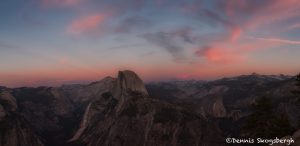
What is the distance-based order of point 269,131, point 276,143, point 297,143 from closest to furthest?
1. point 297,143
2. point 276,143
3. point 269,131

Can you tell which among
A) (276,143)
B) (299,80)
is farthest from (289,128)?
(276,143)

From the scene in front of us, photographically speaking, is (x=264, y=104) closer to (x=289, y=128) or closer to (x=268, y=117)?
(x=268, y=117)

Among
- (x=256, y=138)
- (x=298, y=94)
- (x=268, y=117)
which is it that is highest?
(x=298, y=94)

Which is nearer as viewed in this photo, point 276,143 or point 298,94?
point 276,143

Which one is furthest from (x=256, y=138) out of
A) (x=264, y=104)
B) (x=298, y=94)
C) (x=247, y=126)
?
(x=298, y=94)

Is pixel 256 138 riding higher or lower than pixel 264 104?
lower

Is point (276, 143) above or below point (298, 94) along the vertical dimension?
below

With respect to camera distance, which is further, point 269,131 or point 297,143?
point 269,131

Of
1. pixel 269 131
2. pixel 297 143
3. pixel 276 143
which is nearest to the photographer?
pixel 297 143

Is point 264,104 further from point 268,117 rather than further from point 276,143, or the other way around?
point 276,143
